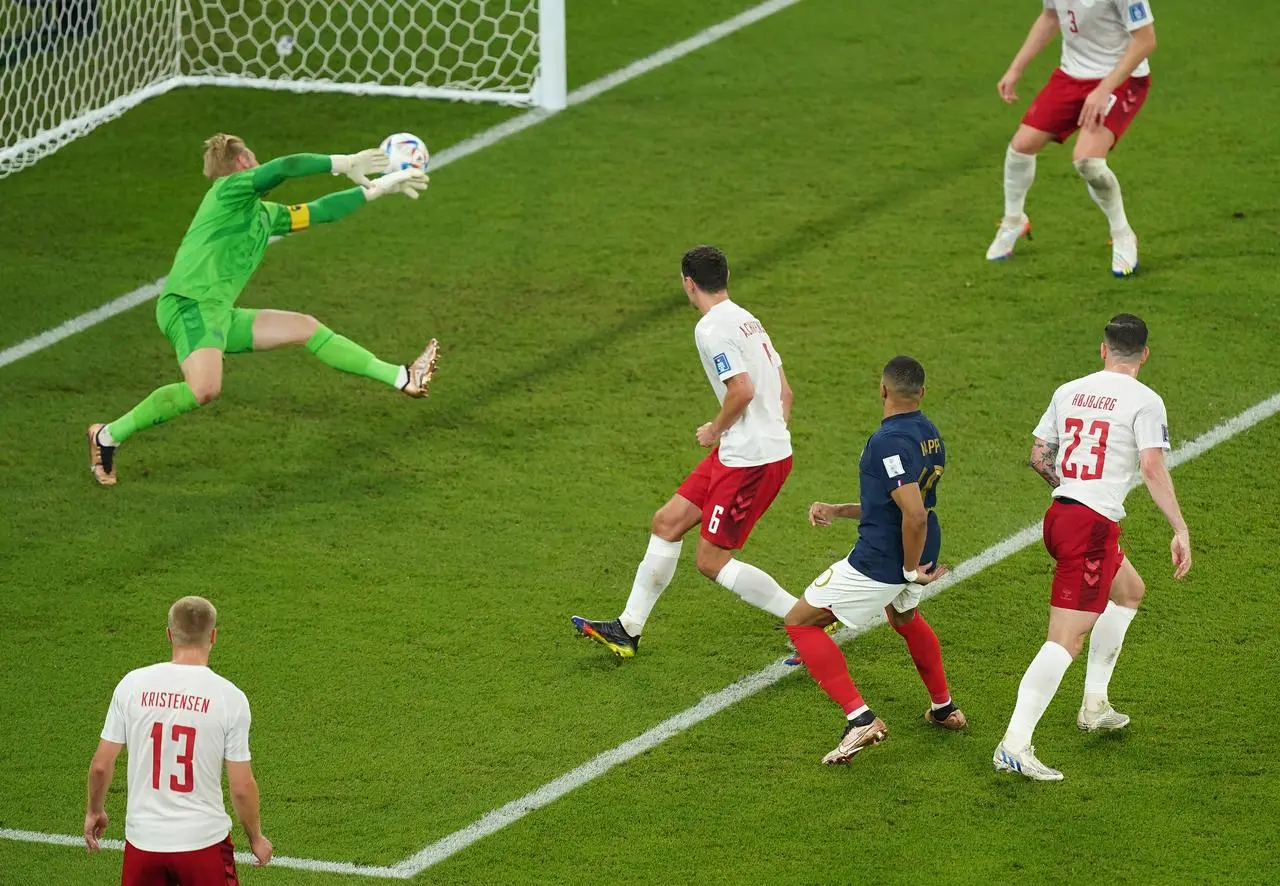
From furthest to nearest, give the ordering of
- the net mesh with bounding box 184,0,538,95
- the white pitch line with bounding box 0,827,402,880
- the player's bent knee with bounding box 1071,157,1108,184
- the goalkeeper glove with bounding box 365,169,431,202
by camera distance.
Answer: the net mesh with bounding box 184,0,538,95 < the player's bent knee with bounding box 1071,157,1108,184 < the goalkeeper glove with bounding box 365,169,431,202 < the white pitch line with bounding box 0,827,402,880

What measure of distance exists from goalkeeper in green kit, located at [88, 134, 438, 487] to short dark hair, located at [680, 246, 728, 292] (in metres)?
2.53

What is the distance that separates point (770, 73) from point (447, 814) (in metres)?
8.77

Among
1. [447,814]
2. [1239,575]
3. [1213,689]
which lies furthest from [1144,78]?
[447,814]

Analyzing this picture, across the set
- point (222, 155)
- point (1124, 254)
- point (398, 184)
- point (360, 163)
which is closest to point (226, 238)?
point (222, 155)

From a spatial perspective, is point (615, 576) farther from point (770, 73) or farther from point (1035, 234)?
point (770, 73)

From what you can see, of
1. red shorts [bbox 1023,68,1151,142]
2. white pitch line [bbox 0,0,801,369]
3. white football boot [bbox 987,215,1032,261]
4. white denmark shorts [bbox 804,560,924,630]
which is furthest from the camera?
white football boot [bbox 987,215,1032,261]

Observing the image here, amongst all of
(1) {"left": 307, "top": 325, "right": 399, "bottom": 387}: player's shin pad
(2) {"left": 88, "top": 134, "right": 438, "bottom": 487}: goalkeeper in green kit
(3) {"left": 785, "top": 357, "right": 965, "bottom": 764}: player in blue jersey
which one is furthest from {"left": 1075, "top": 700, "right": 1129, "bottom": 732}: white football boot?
(1) {"left": 307, "top": 325, "right": 399, "bottom": 387}: player's shin pad

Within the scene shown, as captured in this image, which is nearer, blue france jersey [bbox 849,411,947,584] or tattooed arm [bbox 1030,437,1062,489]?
blue france jersey [bbox 849,411,947,584]

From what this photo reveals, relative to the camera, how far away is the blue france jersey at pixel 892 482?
22.6 feet

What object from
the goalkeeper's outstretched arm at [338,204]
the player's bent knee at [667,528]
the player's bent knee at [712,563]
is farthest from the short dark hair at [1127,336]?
the goalkeeper's outstretched arm at [338,204]

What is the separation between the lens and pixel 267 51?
15.1 m

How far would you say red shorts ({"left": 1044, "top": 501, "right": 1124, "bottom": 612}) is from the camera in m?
6.99

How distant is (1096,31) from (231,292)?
201 inches

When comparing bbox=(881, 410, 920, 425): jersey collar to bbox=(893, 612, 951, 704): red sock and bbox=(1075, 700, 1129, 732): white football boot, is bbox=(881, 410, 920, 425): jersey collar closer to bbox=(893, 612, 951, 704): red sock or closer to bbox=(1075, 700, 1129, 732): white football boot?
bbox=(893, 612, 951, 704): red sock
